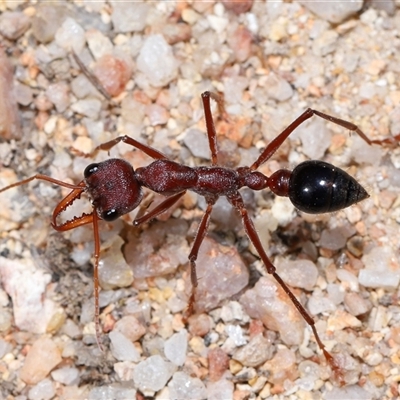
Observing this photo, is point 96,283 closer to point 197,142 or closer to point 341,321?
point 197,142

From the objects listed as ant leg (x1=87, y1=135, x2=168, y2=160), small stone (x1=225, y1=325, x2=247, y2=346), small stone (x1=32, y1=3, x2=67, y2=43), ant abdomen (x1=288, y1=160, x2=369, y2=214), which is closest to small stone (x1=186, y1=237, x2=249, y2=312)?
small stone (x1=225, y1=325, x2=247, y2=346)

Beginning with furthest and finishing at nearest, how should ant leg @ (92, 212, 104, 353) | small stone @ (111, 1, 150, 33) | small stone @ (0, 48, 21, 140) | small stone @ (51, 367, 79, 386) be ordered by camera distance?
small stone @ (111, 1, 150, 33)
small stone @ (0, 48, 21, 140)
small stone @ (51, 367, 79, 386)
ant leg @ (92, 212, 104, 353)

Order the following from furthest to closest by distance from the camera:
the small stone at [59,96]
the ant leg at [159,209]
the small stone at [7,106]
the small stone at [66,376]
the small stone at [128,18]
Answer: the small stone at [128,18] → the small stone at [59,96] → the small stone at [7,106] → the ant leg at [159,209] → the small stone at [66,376]

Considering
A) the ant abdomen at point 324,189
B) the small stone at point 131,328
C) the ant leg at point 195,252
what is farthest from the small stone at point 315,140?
the small stone at point 131,328

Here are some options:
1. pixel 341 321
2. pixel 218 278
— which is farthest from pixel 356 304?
pixel 218 278

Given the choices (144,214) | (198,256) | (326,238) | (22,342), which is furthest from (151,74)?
(22,342)

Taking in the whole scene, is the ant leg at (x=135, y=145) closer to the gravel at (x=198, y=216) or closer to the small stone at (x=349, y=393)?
the gravel at (x=198, y=216)

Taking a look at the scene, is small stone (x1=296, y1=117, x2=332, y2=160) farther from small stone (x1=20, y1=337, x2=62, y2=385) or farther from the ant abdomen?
small stone (x1=20, y1=337, x2=62, y2=385)
